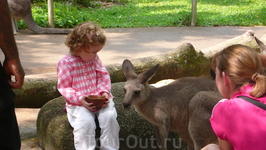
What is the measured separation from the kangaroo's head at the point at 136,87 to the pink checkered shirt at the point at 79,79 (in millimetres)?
218

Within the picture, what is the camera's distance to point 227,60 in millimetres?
2170

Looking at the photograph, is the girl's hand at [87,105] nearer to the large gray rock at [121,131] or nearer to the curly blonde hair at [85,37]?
the large gray rock at [121,131]

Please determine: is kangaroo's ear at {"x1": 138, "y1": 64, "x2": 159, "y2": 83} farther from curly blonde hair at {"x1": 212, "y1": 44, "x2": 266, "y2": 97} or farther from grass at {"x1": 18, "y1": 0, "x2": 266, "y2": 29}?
grass at {"x1": 18, "y1": 0, "x2": 266, "y2": 29}

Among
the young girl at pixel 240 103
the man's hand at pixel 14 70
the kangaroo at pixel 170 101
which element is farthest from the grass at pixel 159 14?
the young girl at pixel 240 103

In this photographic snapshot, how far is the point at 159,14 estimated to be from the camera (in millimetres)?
13547

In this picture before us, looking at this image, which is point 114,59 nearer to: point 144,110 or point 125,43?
point 125,43

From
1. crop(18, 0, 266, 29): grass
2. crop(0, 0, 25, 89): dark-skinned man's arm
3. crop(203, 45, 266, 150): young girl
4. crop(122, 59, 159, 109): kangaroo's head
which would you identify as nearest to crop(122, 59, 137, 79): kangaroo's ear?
crop(122, 59, 159, 109): kangaroo's head

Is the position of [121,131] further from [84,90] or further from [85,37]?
[85,37]

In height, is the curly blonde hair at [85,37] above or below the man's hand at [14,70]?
above

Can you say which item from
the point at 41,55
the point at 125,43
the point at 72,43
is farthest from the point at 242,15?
the point at 72,43

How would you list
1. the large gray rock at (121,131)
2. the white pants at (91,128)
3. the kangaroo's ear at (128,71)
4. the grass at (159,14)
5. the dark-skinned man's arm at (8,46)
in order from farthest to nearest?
the grass at (159,14), the kangaroo's ear at (128,71), the large gray rock at (121,131), the white pants at (91,128), the dark-skinned man's arm at (8,46)

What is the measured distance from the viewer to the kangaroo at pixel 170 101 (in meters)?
3.30

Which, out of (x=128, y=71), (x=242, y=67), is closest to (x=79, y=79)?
(x=128, y=71)

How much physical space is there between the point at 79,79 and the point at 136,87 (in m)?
0.59
